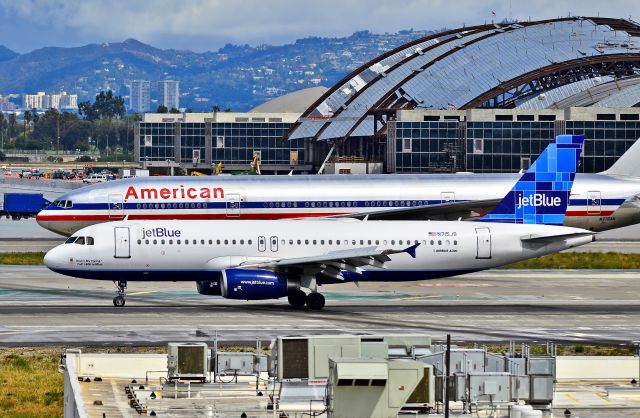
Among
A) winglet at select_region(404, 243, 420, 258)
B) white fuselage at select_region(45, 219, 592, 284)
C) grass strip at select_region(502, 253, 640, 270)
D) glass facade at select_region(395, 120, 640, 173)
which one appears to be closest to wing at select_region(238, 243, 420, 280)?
winglet at select_region(404, 243, 420, 258)

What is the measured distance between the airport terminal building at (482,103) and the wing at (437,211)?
67833 mm

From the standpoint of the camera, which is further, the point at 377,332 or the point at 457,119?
the point at 457,119

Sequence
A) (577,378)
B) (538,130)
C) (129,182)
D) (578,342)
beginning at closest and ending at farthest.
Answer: (577,378) < (578,342) < (129,182) < (538,130)

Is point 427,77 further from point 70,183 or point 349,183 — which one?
point 349,183

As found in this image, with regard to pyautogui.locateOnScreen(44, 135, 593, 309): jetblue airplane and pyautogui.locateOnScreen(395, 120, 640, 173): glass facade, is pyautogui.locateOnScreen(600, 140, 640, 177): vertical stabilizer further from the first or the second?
pyautogui.locateOnScreen(395, 120, 640, 173): glass facade

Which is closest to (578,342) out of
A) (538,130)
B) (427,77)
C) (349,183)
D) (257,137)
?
(349,183)

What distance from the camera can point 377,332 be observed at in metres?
50.1

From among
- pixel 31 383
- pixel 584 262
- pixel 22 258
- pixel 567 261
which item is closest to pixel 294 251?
pixel 31 383

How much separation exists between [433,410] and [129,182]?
157ft

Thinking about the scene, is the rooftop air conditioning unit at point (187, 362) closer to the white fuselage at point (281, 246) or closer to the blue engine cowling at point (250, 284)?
the blue engine cowling at point (250, 284)

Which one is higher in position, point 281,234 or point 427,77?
point 427,77

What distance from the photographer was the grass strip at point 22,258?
77562 millimetres

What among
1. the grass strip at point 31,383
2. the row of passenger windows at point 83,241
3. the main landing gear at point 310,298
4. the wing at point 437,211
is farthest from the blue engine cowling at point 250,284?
the wing at point 437,211

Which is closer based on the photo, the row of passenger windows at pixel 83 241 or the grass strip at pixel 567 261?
the row of passenger windows at pixel 83 241
